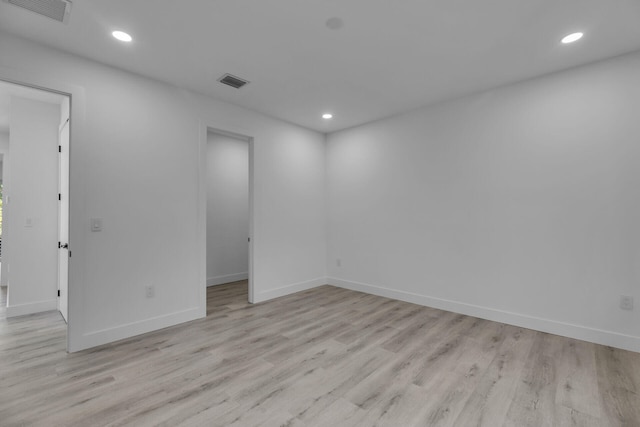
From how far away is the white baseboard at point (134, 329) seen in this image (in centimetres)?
267

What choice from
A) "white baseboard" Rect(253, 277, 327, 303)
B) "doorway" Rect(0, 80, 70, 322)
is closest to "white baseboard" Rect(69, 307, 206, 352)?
"white baseboard" Rect(253, 277, 327, 303)

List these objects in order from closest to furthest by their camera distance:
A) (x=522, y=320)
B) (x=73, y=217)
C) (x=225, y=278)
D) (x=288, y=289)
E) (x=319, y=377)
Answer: (x=319, y=377) < (x=73, y=217) < (x=522, y=320) < (x=288, y=289) < (x=225, y=278)

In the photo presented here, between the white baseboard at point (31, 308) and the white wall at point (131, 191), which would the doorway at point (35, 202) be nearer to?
the white baseboard at point (31, 308)

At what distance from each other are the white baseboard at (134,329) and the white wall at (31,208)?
5.94 ft

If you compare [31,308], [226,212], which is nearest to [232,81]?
[226,212]

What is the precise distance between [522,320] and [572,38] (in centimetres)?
274

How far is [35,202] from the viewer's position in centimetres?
382

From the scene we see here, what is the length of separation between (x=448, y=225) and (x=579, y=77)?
1974 millimetres

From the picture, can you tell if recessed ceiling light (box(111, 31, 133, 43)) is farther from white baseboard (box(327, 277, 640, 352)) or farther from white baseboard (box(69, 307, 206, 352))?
white baseboard (box(327, 277, 640, 352))

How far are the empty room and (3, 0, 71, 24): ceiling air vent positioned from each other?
0.02 meters

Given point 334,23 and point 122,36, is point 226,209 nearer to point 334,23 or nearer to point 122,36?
point 122,36

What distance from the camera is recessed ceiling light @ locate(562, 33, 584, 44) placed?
240 centimetres

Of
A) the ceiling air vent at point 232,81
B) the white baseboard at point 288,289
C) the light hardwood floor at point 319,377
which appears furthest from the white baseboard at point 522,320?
the ceiling air vent at point 232,81

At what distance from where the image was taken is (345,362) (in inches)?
96.0
